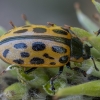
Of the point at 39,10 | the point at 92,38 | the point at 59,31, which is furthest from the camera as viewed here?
the point at 39,10

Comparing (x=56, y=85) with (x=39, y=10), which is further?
(x=39, y=10)

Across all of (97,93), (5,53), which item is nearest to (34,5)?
(5,53)

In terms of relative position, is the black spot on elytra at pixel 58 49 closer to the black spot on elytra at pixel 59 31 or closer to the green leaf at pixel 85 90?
the black spot on elytra at pixel 59 31

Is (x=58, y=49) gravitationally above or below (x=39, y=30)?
below

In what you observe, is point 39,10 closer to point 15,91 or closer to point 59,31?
point 59,31

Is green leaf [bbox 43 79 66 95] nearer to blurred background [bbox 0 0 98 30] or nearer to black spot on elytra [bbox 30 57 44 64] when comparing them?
black spot on elytra [bbox 30 57 44 64]

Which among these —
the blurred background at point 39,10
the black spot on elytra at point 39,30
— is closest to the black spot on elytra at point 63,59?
the black spot on elytra at point 39,30

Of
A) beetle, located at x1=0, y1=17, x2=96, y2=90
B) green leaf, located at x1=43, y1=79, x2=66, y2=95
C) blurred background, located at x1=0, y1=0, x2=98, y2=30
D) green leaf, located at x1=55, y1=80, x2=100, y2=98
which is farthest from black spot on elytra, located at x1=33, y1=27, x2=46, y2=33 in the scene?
blurred background, located at x1=0, y1=0, x2=98, y2=30

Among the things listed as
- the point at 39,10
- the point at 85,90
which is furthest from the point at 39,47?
the point at 39,10
